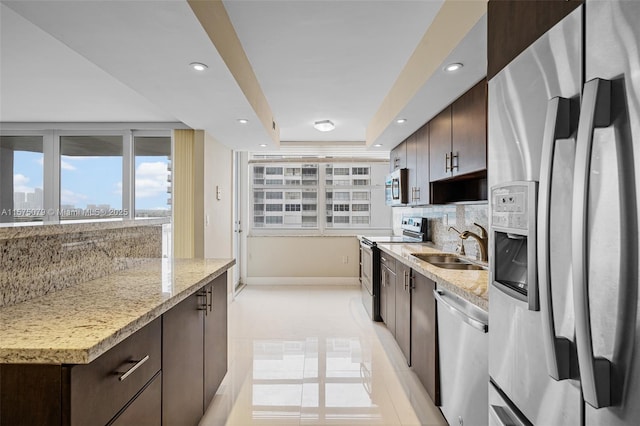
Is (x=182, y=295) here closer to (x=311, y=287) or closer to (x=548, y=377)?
(x=548, y=377)

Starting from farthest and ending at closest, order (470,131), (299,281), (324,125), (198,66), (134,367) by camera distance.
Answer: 1. (299,281)
2. (324,125)
3. (470,131)
4. (198,66)
5. (134,367)

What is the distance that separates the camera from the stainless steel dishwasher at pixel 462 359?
60.7 inches

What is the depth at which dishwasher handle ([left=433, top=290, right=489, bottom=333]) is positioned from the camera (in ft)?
5.03

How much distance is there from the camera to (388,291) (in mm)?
3570

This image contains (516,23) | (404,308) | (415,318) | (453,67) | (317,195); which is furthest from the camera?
(317,195)

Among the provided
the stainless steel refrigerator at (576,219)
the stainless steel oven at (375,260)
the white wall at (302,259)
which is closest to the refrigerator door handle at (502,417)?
the stainless steel refrigerator at (576,219)

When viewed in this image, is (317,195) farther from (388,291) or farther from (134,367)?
(134,367)

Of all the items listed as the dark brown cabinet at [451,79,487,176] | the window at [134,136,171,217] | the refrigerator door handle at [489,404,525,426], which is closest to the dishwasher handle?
the refrigerator door handle at [489,404,525,426]

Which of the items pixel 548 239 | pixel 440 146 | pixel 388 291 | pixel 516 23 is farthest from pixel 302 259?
pixel 548 239

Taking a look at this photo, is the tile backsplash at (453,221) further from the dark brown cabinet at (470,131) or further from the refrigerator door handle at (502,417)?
the refrigerator door handle at (502,417)

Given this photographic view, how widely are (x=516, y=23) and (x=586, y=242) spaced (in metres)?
0.75

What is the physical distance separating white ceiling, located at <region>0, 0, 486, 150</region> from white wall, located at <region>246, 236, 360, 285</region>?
2262mm

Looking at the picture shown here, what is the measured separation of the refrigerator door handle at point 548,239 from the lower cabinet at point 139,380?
3.95 ft

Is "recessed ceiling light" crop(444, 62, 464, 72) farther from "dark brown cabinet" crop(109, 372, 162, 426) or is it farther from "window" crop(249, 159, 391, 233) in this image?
"window" crop(249, 159, 391, 233)
